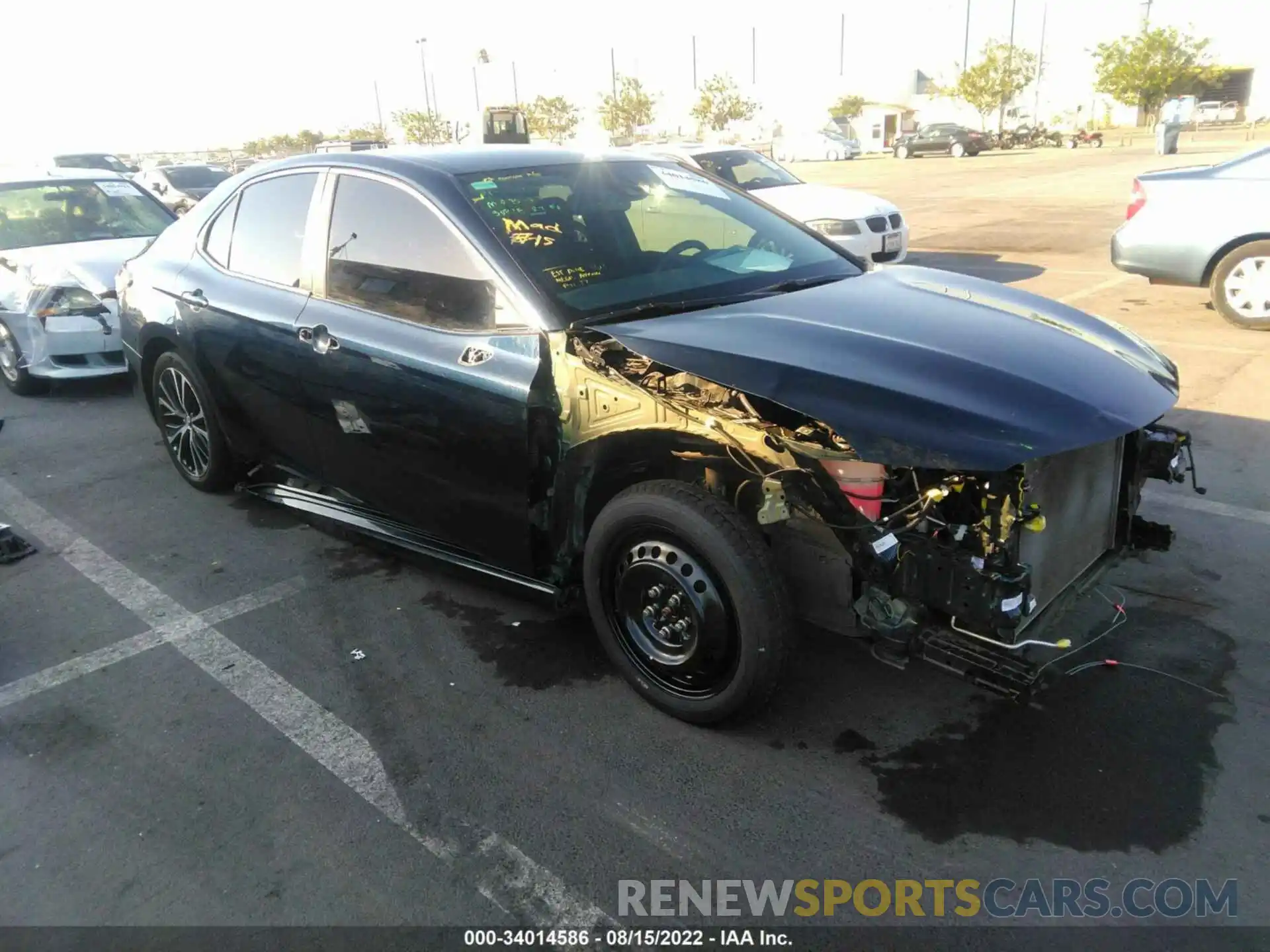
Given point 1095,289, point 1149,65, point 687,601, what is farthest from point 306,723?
point 1149,65

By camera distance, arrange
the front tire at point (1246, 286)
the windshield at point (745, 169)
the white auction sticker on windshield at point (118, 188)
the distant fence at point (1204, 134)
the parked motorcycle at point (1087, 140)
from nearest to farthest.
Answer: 1. the front tire at point (1246, 286)
2. the white auction sticker on windshield at point (118, 188)
3. the windshield at point (745, 169)
4. the distant fence at point (1204, 134)
5. the parked motorcycle at point (1087, 140)

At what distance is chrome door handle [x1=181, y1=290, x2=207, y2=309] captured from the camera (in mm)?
4648

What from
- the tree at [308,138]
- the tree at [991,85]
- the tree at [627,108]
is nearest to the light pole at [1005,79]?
the tree at [991,85]

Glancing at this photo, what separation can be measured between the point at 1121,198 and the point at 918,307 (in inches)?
706

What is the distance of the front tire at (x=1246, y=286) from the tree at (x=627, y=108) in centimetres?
5961

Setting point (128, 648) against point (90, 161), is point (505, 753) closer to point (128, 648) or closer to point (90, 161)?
point (128, 648)

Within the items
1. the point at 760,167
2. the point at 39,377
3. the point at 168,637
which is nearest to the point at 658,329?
the point at 168,637

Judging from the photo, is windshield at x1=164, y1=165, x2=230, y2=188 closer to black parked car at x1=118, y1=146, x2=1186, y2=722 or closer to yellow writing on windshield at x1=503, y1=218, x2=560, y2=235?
black parked car at x1=118, y1=146, x2=1186, y2=722

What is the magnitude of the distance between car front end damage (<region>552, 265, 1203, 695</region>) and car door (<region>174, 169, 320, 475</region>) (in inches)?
62.4

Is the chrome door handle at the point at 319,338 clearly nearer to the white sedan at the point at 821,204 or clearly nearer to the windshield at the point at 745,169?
the white sedan at the point at 821,204

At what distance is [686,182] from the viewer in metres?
4.33

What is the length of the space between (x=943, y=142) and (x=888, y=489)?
142 feet

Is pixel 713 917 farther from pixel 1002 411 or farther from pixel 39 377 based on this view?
pixel 39 377

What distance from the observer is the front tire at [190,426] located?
16.3 ft
